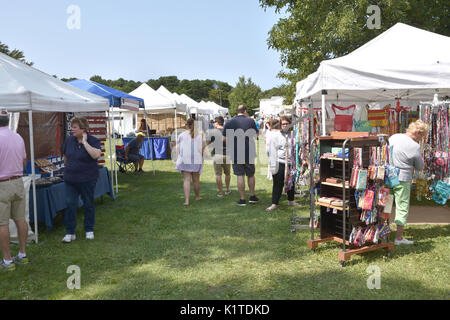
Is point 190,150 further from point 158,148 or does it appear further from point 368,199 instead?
point 158,148

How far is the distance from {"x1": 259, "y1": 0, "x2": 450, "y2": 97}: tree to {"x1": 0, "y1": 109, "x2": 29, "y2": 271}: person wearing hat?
34.8ft

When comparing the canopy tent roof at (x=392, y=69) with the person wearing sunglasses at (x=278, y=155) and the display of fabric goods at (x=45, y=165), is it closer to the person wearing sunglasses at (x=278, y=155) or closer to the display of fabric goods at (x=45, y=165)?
the person wearing sunglasses at (x=278, y=155)

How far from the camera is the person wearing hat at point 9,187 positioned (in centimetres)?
390

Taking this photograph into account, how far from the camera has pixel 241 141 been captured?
654cm

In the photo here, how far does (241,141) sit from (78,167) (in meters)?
2.86

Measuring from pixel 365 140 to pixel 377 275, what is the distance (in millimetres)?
1416

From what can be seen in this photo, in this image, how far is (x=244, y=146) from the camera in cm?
655

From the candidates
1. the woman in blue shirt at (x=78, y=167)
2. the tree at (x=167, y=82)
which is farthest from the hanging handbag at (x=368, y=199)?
the tree at (x=167, y=82)

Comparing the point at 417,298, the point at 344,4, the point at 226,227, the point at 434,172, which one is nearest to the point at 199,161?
the point at 226,227

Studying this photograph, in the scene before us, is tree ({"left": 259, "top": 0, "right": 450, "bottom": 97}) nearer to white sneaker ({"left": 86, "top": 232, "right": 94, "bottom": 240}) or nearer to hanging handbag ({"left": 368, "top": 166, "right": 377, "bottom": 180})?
hanging handbag ({"left": 368, "top": 166, "right": 377, "bottom": 180})

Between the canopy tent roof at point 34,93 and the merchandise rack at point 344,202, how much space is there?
3.60 metres
